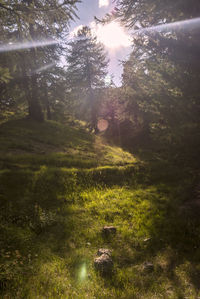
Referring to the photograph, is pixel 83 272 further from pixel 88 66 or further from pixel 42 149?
pixel 88 66

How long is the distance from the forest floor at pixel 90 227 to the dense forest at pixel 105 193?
29mm

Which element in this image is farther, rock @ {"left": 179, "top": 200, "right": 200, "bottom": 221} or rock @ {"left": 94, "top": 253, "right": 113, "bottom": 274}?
rock @ {"left": 179, "top": 200, "right": 200, "bottom": 221}

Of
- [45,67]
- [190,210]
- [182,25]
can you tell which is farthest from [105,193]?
[45,67]

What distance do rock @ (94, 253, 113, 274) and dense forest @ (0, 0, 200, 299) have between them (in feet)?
0.07

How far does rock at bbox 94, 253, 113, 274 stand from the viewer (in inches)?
170

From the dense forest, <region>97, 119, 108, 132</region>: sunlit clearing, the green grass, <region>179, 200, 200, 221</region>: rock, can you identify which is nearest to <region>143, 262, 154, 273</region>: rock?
the dense forest

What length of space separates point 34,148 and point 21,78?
10539 mm

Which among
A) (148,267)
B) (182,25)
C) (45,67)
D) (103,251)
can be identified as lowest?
(148,267)

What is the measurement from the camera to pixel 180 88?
416 inches

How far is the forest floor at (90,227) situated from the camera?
390 centimetres

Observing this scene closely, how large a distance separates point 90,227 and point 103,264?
72.5 inches

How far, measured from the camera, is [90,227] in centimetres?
621

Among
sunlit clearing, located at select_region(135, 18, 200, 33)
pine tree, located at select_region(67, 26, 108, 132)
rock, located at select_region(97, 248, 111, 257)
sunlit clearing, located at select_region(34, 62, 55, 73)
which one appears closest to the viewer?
rock, located at select_region(97, 248, 111, 257)

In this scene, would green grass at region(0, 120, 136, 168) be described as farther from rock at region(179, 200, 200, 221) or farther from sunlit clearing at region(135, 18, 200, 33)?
sunlit clearing at region(135, 18, 200, 33)
